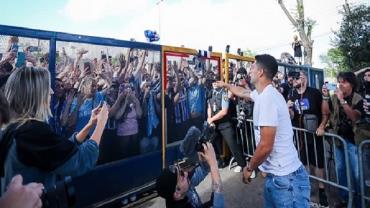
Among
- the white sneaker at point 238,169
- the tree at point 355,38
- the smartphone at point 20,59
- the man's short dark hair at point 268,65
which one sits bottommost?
the white sneaker at point 238,169

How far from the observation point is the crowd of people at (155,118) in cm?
181

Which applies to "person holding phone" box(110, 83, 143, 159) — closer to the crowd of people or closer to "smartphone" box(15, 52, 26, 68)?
the crowd of people

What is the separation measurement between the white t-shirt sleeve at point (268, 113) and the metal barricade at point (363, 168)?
6.09 feet

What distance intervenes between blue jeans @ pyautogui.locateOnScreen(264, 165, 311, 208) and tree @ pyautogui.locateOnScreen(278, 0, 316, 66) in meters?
15.6

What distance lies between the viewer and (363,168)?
416cm

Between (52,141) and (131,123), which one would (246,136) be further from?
(52,141)

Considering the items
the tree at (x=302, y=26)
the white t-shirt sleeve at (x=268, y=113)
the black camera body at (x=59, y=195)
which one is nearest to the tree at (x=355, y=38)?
the tree at (x=302, y=26)

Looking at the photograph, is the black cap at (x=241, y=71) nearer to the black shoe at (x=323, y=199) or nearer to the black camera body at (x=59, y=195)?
the black shoe at (x=323, y=199)

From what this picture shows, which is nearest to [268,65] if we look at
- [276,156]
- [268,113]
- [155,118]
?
[268,113]

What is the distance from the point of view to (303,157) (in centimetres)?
491

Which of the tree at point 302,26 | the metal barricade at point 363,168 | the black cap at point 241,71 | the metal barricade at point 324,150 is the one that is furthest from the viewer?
the tree at point 302,26

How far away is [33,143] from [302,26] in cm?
1863

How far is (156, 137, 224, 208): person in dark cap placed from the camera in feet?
7.02

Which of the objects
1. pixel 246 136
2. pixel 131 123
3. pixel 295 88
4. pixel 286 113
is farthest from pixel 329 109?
pixel 131 123
